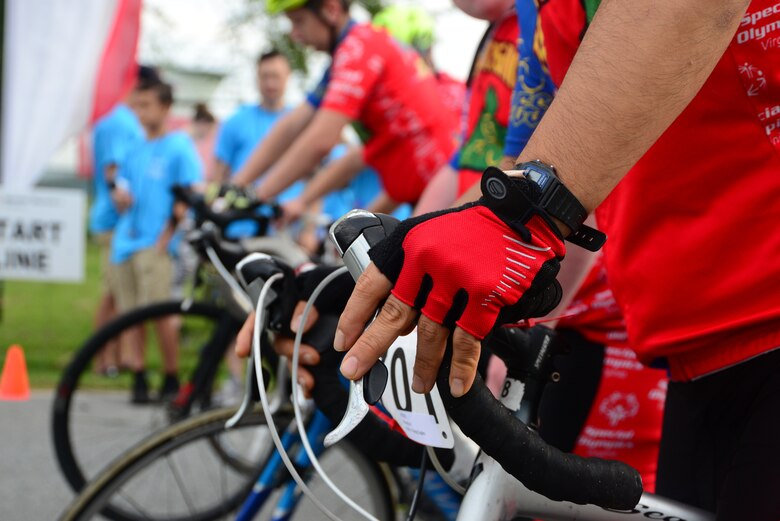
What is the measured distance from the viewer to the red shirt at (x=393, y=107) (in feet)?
11.8

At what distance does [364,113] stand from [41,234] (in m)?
2.65

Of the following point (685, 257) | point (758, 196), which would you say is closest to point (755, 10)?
point (758, 196)

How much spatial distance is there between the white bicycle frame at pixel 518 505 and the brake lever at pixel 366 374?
0.28 m

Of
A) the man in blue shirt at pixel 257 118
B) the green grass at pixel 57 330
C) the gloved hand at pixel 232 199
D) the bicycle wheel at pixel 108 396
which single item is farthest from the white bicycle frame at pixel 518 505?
the man in blue shirt at pixel 257 118

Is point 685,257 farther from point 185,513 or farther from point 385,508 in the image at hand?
point 185,513

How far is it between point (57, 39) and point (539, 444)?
537 cm

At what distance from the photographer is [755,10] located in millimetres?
1144

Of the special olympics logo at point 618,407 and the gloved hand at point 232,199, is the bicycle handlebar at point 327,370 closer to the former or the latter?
the special olympics logo at point 618,407

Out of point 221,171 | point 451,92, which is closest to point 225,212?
point 451,92

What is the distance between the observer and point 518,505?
1.31 metres

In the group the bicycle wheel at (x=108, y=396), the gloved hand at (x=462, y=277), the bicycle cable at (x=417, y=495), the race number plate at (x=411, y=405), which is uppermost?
the gloved hand at (x=462, y=277)

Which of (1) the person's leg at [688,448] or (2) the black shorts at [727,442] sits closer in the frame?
(2) the black shorts at [727,442]

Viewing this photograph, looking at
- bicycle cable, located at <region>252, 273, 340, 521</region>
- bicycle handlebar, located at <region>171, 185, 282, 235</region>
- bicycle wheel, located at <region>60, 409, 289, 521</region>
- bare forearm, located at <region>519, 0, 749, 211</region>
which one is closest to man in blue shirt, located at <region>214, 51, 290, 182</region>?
bicycle handlebar, located at <region>171, 185, 282, 235</region>

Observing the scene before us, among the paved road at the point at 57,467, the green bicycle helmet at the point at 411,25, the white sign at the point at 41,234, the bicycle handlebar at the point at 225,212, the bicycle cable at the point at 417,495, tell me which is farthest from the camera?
the white sign at the point at 41,234
